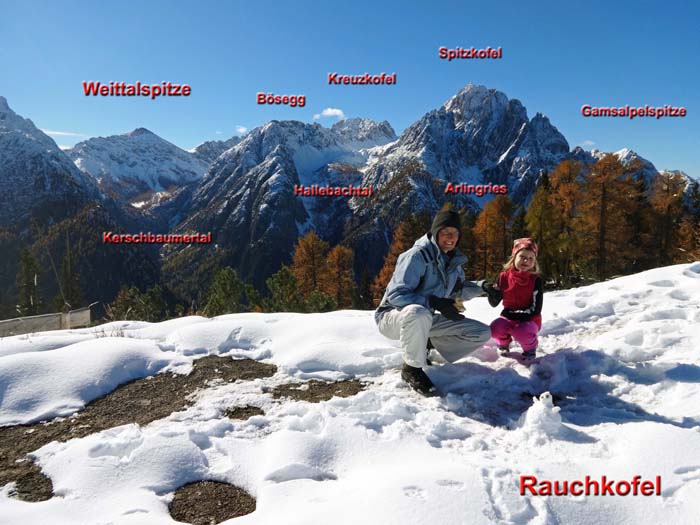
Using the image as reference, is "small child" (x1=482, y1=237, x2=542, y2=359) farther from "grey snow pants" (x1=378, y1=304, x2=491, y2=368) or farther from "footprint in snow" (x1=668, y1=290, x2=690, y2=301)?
"footprint in snow" (x1=668, y1=290, x2=690, y2=301)

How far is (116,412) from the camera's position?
12.8 ft

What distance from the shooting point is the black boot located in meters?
4.01

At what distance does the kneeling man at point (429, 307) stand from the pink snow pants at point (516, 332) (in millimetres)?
415

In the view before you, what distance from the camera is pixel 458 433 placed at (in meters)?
3.31

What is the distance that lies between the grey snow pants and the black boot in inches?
2.9

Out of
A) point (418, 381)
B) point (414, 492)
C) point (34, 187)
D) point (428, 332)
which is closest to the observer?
point (414, 492)

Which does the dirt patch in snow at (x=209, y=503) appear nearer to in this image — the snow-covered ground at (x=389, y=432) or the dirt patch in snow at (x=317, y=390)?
the snow-covered ground at (x=389, y=432)

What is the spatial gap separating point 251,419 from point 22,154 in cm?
25522

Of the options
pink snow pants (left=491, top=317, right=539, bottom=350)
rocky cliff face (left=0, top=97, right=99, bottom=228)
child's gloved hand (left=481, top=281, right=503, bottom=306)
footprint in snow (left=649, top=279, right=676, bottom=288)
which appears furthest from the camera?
rocky cliff face (left=0, top=97, right=99, bottom=228)

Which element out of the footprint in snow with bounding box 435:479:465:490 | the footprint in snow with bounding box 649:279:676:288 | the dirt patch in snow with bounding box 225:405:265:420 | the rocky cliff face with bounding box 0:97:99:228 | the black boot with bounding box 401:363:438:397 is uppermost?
the rocky cliff face with bounding box 0:97:99:228

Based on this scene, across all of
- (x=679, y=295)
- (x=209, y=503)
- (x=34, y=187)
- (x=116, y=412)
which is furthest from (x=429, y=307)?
(x=34, y=187)

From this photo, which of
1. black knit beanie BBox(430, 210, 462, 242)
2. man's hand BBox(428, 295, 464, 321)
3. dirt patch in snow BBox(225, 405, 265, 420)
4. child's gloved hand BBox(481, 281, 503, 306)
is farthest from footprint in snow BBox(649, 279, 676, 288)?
dirt patch in snow BBox(225, 405, 265, 420)

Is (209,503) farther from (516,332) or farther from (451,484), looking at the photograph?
(516,332)

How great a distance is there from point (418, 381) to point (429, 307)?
81 centimetres
